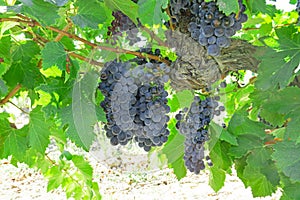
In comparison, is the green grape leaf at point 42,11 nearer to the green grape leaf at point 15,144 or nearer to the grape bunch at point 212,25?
the grape bunch at point 212,25

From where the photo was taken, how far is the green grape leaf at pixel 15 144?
5.46 feet

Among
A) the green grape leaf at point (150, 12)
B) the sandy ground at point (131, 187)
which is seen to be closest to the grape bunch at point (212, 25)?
the green grape leaf at point (150, 12)

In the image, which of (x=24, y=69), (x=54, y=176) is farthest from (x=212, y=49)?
(x=54, y=176)

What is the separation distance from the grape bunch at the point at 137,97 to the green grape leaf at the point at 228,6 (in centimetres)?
18

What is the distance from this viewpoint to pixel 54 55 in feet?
3.68

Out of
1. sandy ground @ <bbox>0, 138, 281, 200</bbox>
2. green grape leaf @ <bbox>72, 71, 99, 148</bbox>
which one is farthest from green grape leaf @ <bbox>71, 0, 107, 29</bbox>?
sandy ground @ <bbox>0, 138, 281, 200</bbox>

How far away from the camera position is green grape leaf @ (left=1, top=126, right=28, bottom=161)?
5.46 ft

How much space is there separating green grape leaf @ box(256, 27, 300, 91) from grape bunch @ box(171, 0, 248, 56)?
184mm

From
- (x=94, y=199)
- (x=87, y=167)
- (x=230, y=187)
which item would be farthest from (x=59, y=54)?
(x=230, y=187)

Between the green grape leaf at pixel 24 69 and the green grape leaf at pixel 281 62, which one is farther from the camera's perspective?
the green grape leaf at pixel 24 69

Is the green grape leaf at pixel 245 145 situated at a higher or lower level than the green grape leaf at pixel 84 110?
lower

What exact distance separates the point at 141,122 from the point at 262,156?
23.4 inches

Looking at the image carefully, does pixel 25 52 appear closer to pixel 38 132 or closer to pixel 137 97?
pixel 38 132

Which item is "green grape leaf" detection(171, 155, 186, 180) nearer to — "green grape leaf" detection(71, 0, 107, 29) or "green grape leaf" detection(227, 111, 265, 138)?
"green grape leaf" detection(227, 111, 265, 138)
